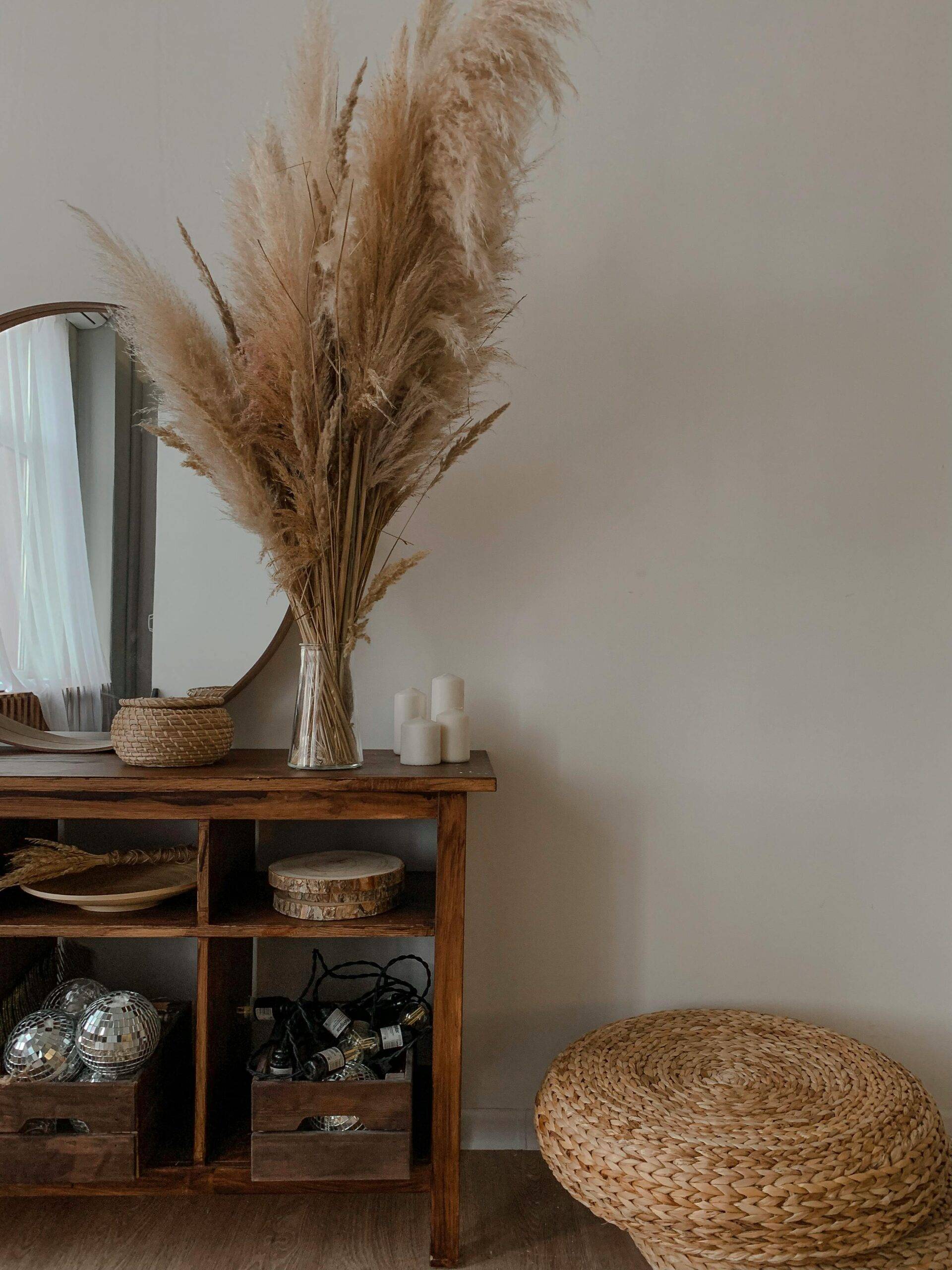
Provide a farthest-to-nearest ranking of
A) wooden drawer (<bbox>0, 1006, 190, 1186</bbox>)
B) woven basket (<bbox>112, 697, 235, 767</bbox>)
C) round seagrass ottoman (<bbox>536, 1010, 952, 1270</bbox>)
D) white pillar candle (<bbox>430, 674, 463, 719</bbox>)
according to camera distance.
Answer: white pillar candle (<bbox>430, 674, 463, 719</bbox>)
woven basket (<bbox>112, 697, 235, 767</bbox>)
wooden drawer (<bbox>0, 1006, 190, 1186</bbox>)
round seagrass ottoman (<bbox>536, 1010, 952, 1270</bbox>)

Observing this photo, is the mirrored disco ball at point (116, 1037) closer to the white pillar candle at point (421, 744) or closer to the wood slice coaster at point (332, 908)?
the wood slice coaster at point (332, 908)

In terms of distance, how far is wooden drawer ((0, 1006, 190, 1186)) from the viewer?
1.28 m

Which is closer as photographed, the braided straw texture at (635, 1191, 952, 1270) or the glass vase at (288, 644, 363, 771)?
the braided straw texture at (635, 1191, 952, 1270)

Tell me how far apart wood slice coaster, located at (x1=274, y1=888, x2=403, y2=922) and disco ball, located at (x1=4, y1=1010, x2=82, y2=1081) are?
36 centimetres

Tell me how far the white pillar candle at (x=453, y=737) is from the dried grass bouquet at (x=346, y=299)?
162 millimetres

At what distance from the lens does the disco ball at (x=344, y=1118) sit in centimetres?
131

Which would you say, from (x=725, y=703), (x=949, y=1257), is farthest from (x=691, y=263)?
(x=949, y=1257)

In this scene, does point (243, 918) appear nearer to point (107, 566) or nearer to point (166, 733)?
point (166, 733)

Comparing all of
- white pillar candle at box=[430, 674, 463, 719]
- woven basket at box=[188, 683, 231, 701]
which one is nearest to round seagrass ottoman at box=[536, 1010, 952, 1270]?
white pillar candle at box=[430, 674, 463, 719]

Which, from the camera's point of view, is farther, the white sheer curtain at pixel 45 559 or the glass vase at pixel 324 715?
the white sheer curtain at pixel 45 559

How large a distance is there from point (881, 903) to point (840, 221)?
50.7 inches

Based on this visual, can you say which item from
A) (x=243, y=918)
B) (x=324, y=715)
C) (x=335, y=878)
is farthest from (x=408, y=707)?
(x=243, y=918)

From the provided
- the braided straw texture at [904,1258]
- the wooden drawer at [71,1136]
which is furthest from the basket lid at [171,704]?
the braided straw texture at [904,1258]

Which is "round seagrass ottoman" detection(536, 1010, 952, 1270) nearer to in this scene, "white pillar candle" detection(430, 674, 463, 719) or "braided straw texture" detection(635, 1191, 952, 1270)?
"braided straw texture" detection(635, 1191, 952, 1270)
